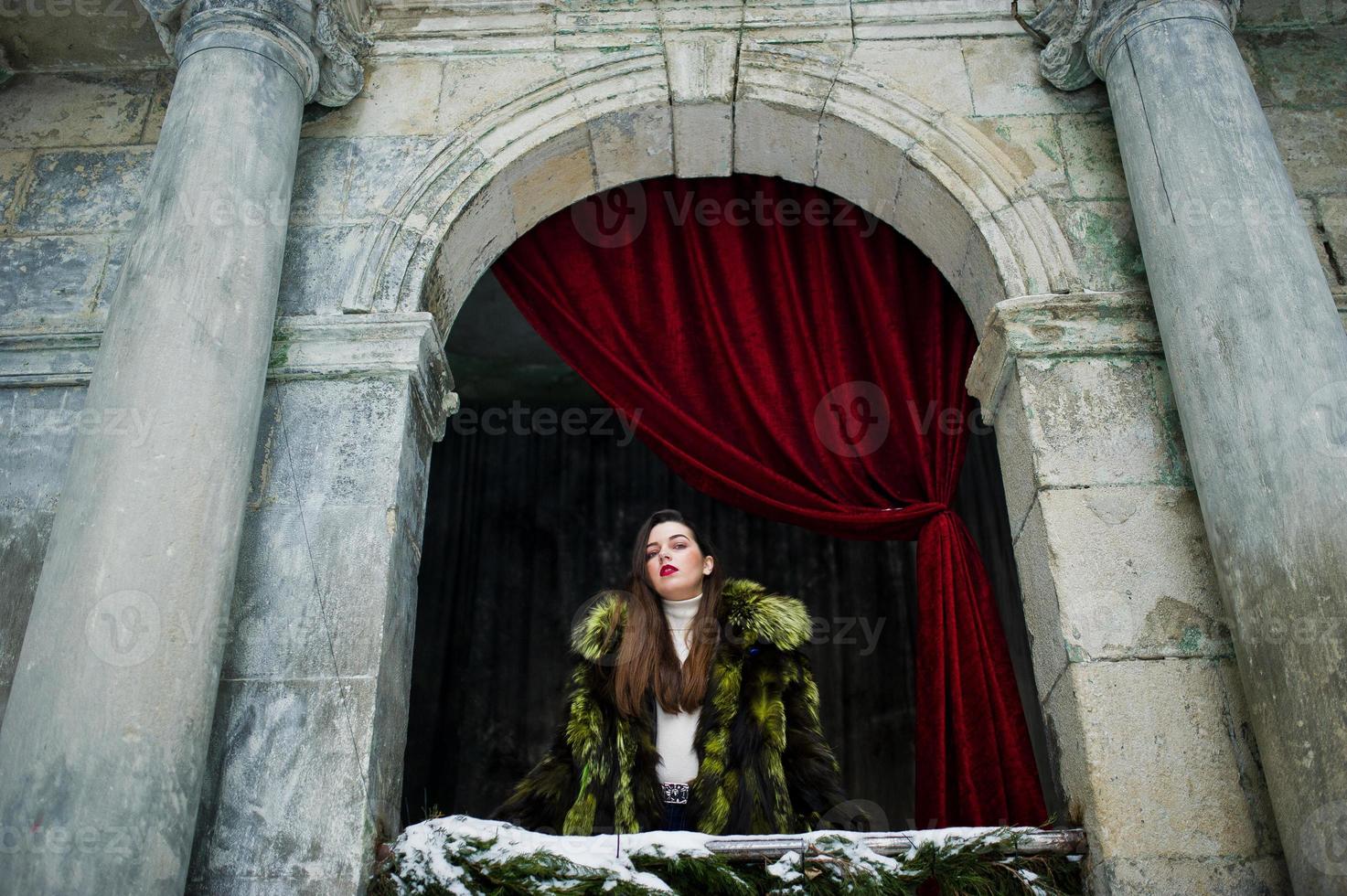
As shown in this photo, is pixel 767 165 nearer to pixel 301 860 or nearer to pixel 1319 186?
pixel 1319 186

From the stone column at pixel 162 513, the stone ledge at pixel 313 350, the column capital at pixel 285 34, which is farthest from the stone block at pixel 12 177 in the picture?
the stone column at pixel 162 513

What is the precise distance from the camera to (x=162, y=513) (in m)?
2.70

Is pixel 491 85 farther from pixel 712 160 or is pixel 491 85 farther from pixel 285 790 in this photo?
pixel 285 790

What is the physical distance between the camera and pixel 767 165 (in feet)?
13.3

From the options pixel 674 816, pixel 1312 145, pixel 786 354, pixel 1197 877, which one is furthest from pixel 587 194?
pixel 1197 877

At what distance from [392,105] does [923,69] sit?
5.92 ft

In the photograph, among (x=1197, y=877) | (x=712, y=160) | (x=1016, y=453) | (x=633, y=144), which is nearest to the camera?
(x=1197, y=877)

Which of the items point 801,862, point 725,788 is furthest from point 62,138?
point 801,862

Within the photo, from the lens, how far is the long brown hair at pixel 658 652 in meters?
3.15

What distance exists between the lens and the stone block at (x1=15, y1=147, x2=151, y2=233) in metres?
3.69

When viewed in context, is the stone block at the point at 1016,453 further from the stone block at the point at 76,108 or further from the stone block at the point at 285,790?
the stone block at the point at 76,108

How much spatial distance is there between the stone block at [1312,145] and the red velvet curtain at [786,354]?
115 cm

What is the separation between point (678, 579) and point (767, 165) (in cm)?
161

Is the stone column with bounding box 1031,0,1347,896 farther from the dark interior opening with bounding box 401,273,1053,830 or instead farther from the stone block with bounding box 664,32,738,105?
the dark interior opening with bounding box 401,273,1053,830
